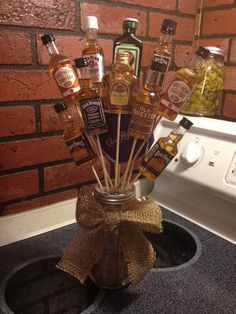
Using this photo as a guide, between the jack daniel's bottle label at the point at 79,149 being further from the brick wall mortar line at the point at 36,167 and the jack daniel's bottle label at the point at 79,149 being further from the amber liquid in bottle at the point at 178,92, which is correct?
the brick wall mortar line at the point at 36,167

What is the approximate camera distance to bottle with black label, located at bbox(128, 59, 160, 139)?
504 mm

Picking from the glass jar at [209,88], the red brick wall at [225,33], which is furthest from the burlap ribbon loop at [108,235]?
the red brick wall at [225,33]

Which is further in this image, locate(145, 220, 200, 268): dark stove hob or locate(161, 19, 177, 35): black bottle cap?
locate(145, 220, 200, 268): dark stove hob

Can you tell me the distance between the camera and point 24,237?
2.52 feet

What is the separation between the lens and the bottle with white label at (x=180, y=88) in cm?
51

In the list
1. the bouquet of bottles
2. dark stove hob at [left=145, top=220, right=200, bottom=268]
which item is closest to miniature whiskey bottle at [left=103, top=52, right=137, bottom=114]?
the bouquet of bottles

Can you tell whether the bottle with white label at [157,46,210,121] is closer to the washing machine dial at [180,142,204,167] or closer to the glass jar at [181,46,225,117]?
the washing machine dial at [180,142,204,167]

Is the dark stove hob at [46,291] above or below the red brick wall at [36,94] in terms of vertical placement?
below

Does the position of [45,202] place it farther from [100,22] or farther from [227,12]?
[227,12]

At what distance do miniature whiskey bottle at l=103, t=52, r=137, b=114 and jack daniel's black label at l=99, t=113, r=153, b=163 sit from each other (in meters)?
0.04

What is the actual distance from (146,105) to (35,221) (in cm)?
46

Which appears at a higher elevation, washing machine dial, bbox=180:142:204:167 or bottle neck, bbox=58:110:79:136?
bottle neck, bbox=58:110:79:136

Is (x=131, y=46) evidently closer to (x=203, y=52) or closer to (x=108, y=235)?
(x=203, y=52)

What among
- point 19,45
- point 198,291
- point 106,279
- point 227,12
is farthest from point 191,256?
point 227,12
